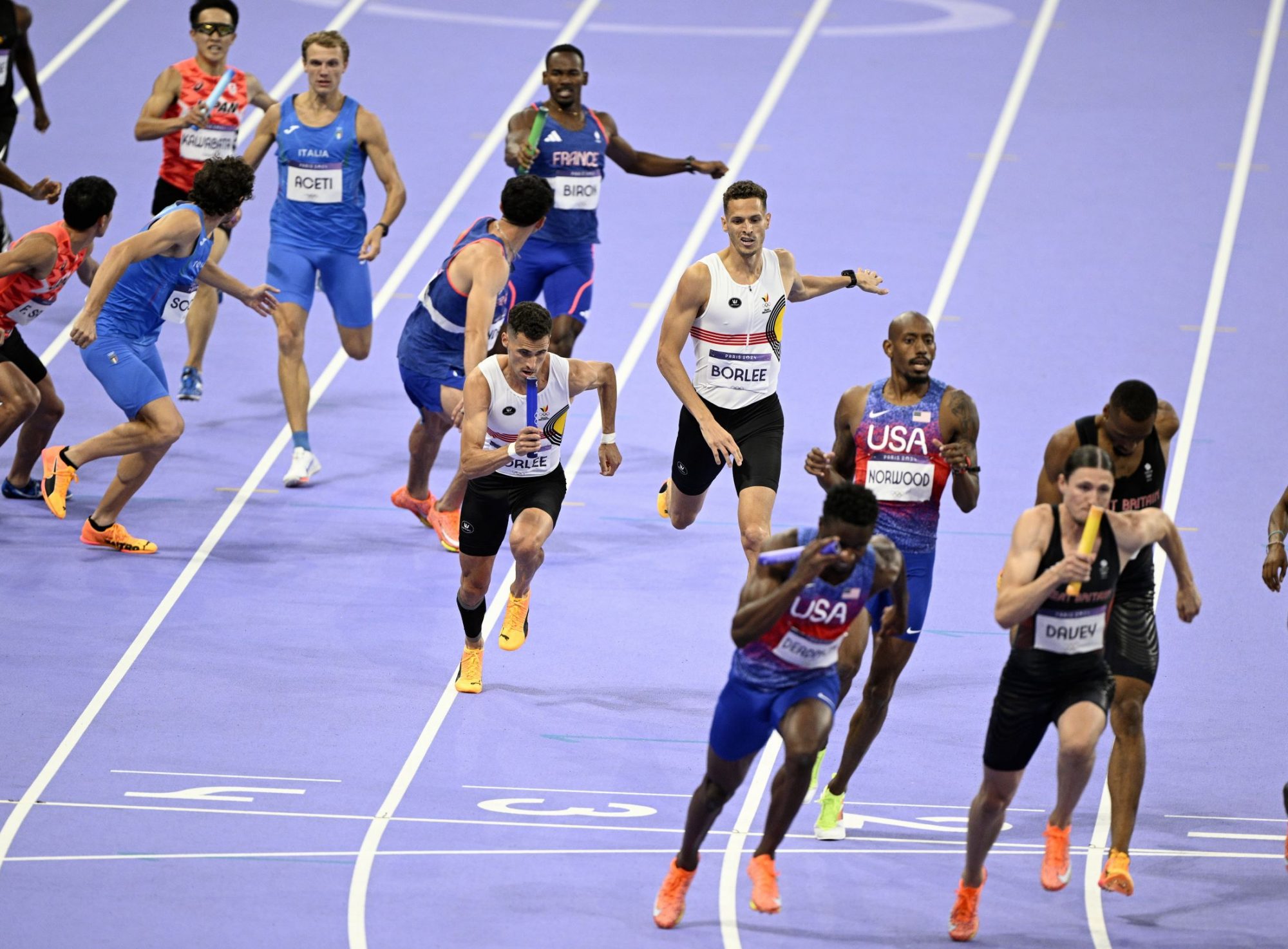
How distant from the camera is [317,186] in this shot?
35.9ft

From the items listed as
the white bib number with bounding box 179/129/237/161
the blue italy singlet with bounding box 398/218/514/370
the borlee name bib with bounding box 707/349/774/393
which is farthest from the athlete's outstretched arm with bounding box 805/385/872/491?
the white bib number with bounding box 179/129/237/161

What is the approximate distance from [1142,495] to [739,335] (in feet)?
7.32

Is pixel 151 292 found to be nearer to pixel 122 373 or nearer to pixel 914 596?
pixel 122 373

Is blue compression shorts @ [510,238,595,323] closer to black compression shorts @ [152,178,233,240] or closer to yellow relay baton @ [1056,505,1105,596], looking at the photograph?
black compression shorts @ [152,178,233,240]

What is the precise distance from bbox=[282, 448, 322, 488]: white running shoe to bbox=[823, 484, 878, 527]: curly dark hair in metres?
Result: 5.35

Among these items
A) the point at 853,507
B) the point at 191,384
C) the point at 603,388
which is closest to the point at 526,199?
the point at 603,388

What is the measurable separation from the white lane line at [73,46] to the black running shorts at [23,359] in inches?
255

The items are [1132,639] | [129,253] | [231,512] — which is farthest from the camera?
[231,512]

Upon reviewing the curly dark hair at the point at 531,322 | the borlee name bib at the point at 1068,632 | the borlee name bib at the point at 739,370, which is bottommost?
the borlee name bib at the point at 1068,632

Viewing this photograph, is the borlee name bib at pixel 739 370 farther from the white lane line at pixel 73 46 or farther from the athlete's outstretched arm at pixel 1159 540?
the white lane line at pixel 73 46

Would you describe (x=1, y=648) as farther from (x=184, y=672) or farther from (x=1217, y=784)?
(x=1217, y=784)

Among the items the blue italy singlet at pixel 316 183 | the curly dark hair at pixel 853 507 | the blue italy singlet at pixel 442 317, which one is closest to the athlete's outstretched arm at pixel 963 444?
the curly dark hair at pixel 853 507

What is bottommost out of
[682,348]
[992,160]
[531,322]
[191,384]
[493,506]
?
[191,384]

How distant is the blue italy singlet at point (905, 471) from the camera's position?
7.35 m
